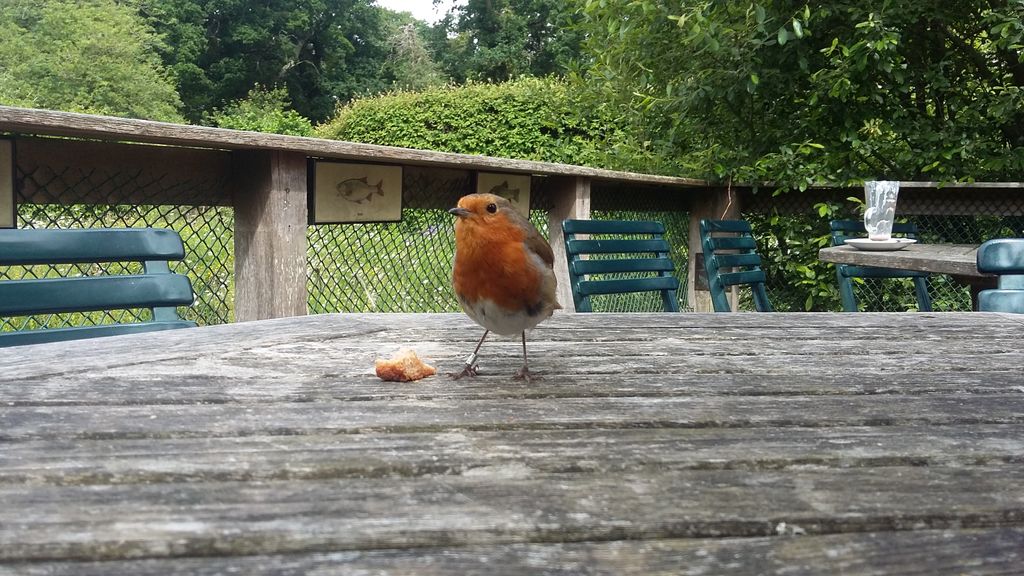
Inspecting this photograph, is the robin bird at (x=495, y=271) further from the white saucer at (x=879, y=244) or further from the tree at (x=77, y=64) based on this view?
the tree at (x=77, y=64)

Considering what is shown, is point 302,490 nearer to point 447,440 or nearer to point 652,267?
point 447,440

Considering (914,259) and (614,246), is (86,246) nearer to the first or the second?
(614,246)

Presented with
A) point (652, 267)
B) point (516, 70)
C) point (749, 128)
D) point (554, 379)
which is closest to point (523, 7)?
point (516, 70)

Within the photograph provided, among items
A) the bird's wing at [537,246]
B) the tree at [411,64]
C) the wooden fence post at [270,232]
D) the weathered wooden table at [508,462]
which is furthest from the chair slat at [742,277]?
the tree at [411,64]

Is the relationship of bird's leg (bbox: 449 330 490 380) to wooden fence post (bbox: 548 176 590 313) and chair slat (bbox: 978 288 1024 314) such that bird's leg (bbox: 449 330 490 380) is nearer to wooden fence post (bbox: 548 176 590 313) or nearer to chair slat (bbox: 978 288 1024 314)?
chair slat (bbox: 978 288 1024 314)

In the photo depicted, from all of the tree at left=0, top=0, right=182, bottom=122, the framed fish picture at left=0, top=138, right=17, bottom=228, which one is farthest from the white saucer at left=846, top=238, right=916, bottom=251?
the tree at left=0, top=0, right=182, bottom=122

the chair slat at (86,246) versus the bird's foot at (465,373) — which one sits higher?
the chair slat at (86,246)

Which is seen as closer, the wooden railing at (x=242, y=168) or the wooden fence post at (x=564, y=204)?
the wooden railing at (x=242, y=168)
